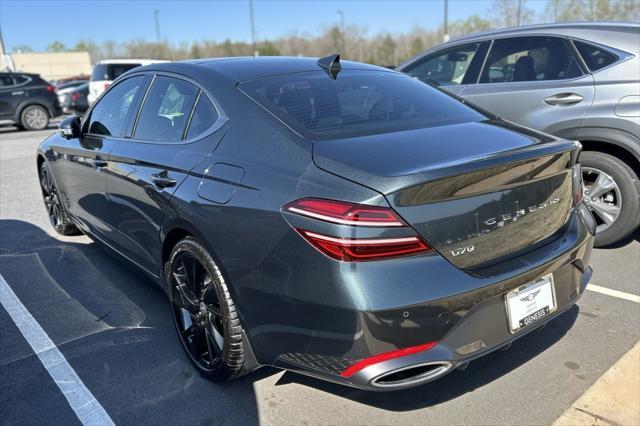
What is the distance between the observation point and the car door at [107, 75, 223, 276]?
2.76 meters

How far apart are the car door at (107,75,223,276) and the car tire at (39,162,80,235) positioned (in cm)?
164

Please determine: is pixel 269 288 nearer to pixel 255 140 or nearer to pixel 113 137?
pixel 255 140

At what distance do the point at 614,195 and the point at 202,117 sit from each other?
11.1 ft

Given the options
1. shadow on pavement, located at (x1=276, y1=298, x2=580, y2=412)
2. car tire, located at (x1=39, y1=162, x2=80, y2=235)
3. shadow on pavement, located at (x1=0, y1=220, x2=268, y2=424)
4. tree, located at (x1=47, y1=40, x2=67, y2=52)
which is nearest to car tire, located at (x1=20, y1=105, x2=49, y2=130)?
car tire, located at (x1=39, y1=162, x2=80, y2=235)

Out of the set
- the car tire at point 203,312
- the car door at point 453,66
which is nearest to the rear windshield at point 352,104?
the car tire at point 203,312

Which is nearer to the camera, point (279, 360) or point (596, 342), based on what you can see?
point (279, 360)

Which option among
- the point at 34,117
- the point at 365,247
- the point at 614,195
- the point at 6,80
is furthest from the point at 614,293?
the point at 34,117

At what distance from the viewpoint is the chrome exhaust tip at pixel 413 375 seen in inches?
77.8

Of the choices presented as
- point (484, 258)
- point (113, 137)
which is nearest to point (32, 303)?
point (113, 137)

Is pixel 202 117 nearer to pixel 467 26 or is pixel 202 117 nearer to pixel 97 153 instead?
pixel 97 153

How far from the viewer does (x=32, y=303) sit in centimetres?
372

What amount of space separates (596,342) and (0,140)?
15.0 meters

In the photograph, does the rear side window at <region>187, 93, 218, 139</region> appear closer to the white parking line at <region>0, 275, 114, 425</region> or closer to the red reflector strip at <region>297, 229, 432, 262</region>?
the red reflector strip at <region>297, 229, 432, 262</region>

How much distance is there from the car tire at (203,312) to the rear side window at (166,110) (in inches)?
27.3
